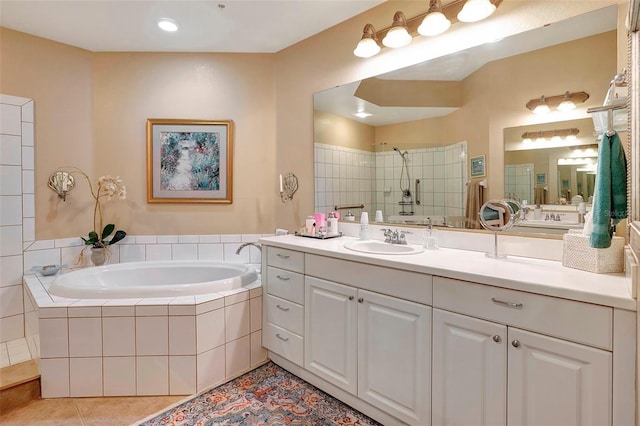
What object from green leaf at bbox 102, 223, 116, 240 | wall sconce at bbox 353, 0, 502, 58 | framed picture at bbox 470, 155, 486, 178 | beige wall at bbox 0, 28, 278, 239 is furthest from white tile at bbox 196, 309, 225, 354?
wall sconce at bbox 353, 0, 502, 58

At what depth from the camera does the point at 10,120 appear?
241 centimetres

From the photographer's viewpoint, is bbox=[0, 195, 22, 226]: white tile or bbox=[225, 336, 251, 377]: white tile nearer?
bbox=[225, 336, 251, 377]: white tile

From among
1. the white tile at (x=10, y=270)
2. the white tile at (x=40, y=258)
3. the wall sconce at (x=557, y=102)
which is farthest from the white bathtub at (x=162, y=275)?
the wall sconce at (x=557, y=102)

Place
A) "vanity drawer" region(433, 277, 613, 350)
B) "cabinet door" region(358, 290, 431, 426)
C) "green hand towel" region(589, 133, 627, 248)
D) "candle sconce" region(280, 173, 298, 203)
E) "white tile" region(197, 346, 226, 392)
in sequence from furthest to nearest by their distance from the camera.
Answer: "candle sconce" region(280, 173, 298, 203), "white tile" region(197, 346, 226, 392), "cabinet door" region(358, 290, 431, 426), "green hand towel" region(589, 133, 627, 248), "vanity drawer" region(433, 277, 613, 350)

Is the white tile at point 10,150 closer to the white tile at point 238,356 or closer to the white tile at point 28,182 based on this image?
the white tile at point 28,182

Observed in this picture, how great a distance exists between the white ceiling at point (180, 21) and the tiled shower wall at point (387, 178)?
3.02 ft

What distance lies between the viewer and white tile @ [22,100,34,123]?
8.10 feet

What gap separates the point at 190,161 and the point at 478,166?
2310mm

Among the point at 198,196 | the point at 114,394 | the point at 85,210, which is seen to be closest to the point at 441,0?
the point at 198,196

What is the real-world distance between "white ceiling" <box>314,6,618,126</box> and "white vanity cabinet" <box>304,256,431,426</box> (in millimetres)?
1054

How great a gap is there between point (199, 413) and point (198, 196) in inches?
68.5

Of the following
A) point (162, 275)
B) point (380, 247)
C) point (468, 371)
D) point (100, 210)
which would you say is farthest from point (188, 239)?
point (468, 371)

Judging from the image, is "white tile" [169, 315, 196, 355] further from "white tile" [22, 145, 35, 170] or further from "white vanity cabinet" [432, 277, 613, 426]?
"white tile" [22, 145, 35, 170]

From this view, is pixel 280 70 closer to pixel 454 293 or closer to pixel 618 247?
pixel 454 293
